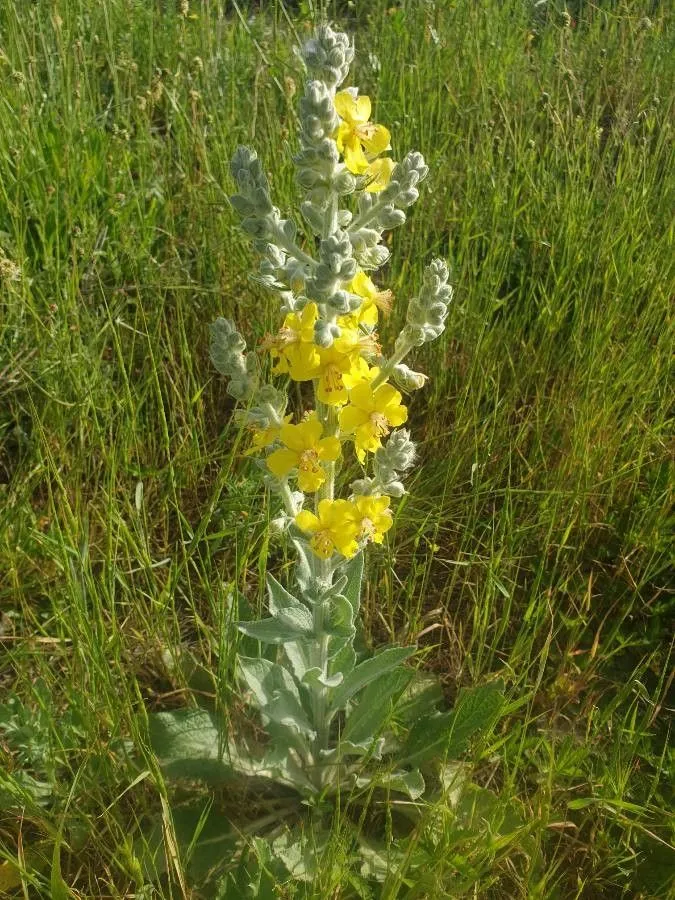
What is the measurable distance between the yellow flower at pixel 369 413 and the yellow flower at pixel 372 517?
134 millimetres

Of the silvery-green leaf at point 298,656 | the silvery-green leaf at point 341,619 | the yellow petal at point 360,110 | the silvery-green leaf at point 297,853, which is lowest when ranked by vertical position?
the silvery-green leaf at point 297,853

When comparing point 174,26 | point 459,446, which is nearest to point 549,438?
point 459,446

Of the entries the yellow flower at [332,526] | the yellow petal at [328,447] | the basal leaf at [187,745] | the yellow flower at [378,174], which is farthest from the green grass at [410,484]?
the yellow flower at [378,174]

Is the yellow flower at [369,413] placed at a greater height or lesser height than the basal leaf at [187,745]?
greater

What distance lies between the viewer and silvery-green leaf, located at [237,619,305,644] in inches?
65.3

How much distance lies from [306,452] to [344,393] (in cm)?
14

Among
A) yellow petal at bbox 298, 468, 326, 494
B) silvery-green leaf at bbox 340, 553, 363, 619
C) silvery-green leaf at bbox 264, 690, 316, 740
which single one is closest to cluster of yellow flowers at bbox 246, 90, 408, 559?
yellow petal at bbox 298, 468, 326, 494

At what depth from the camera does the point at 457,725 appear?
1.85 meters

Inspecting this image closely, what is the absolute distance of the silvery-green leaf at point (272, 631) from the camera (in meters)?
1.66

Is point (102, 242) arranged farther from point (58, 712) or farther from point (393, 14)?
point (393, 14)

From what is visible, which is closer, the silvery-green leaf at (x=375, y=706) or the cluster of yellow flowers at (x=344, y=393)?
the cluster of yellow flowers at (x=344, y=393)

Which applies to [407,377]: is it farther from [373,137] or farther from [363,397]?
[373,137]

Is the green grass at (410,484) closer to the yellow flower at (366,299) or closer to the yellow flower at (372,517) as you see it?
the yellow flower at (372,517)

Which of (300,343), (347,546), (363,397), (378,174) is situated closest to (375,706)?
(347,546)
